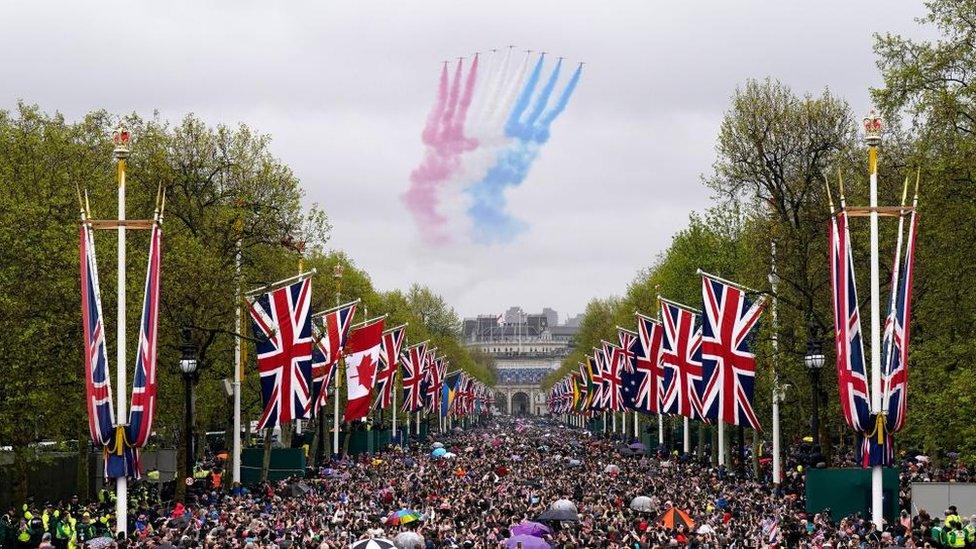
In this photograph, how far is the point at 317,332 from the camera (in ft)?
190

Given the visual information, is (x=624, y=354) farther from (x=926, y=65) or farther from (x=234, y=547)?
(x=234, y=547)

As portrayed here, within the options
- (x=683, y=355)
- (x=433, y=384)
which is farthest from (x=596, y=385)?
(x=683, y=355)

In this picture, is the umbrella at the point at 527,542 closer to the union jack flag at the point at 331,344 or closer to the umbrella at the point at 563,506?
the umbrella at the point at 563,506

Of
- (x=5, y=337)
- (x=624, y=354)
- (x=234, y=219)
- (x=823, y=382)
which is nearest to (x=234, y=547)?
(x=5, y=337)

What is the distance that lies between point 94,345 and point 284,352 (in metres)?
10.1

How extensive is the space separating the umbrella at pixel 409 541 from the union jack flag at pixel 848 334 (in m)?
9.29

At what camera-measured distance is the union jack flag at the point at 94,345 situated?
98.7ft

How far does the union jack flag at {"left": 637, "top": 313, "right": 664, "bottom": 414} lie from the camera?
57.5 m

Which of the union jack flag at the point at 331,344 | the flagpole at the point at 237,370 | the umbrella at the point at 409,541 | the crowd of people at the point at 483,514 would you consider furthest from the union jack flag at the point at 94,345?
the union jack flag at the point at 331,344

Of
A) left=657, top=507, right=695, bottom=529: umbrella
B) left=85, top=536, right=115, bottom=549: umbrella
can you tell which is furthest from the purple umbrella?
left=85, top=536, right=115, bottom=549: umbrella

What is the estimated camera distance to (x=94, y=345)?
30062 millimetres

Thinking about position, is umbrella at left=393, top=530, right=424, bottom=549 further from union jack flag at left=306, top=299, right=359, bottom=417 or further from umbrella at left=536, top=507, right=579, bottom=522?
union jack flag at left=306, top=299, right=359, bottom=417

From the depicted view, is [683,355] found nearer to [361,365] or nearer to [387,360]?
[361,365]

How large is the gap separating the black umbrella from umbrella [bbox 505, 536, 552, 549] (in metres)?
6.50
